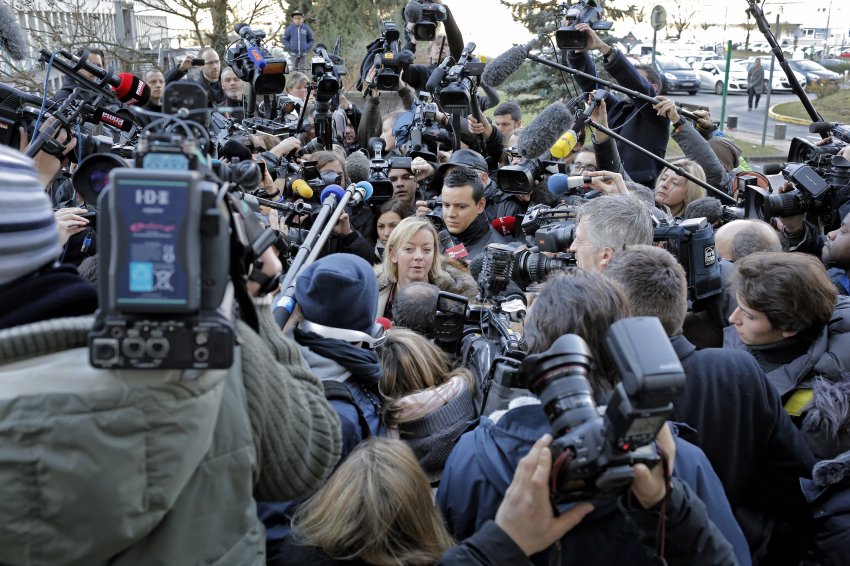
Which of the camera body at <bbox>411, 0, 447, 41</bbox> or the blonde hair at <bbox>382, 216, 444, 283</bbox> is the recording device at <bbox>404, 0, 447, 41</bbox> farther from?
the blonde hair at <bbox>382, 216, 444, 283</bbox>

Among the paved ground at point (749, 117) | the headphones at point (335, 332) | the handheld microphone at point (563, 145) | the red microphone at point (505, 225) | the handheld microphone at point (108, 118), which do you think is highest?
the handheld microphone at point (108, 118)

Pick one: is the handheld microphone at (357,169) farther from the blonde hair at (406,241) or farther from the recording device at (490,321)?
the recording device at (490,321)

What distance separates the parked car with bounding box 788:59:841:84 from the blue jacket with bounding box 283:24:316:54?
1351cm

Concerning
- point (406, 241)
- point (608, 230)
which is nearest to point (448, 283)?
point (406, 241)

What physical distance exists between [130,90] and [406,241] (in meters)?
1.56

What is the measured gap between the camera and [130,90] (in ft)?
13.5

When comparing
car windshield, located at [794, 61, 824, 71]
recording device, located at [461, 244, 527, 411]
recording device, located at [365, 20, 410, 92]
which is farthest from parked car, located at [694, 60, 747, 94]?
recording device, located at [461, 244, 527, 411]

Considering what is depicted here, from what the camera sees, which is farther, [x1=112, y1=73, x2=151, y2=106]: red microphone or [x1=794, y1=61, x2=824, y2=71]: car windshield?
[x1=794, y1=61, x2=824, y2=71]: car windshield

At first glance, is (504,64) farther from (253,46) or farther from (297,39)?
(297,39)

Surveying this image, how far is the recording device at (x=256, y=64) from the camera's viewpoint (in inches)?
225

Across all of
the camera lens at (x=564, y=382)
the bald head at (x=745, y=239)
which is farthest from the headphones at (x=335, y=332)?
the bald head at (x=745, y=239)

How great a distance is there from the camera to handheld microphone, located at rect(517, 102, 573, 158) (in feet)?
16.6

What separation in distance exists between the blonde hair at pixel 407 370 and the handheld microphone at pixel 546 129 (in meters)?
2.50

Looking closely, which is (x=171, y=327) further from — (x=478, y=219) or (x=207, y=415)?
(x=478, y=219)
